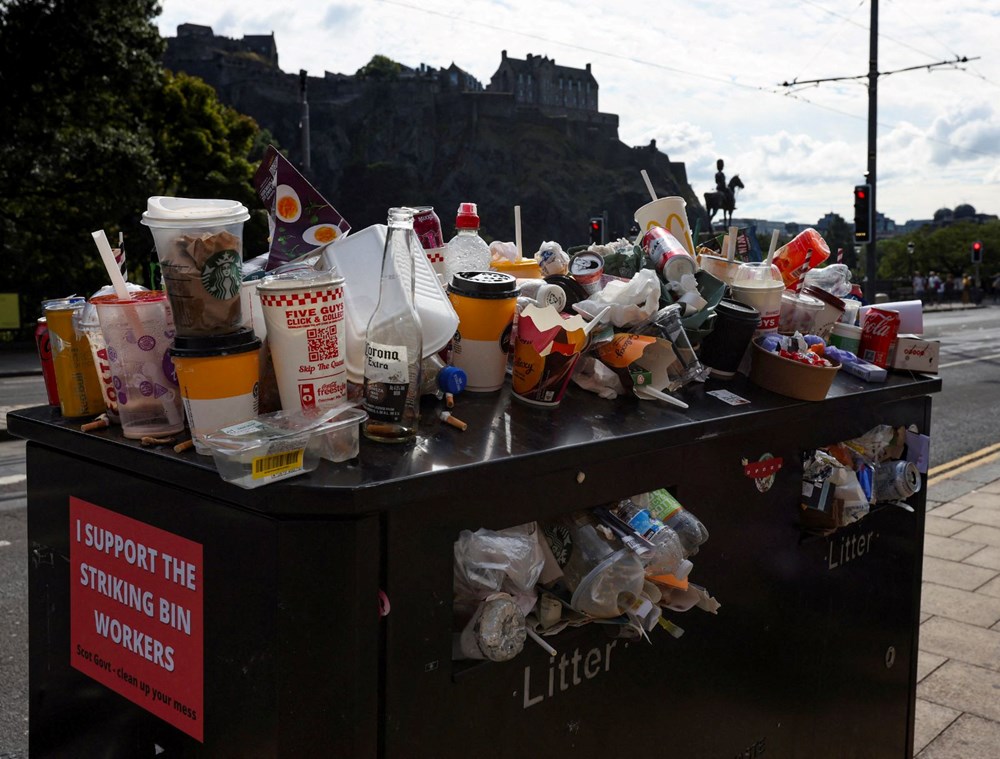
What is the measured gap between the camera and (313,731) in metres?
1.31

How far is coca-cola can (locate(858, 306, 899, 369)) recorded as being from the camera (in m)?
2.55

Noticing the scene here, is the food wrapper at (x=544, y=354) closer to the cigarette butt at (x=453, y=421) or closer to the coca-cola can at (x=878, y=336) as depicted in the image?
the cigarette butt at (x=453, y=421)

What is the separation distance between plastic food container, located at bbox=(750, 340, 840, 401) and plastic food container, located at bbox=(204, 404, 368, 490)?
3.71ft

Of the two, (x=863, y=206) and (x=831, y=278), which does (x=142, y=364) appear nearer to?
(x=831, y=278)

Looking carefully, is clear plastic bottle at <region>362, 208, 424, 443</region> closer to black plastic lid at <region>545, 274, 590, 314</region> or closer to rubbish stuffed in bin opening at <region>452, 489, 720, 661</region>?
rubbish stuffed in bin opening at <region>452, 489, 720, 661</region>

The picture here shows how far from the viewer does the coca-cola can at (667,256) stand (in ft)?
7.29

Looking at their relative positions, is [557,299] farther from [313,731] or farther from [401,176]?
[401,176]

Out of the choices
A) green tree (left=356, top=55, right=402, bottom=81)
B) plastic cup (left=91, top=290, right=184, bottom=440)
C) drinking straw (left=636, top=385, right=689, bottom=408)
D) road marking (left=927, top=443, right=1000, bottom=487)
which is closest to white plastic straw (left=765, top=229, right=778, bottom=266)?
drinking straw (left=636, top=385, right=689, bottom=408)

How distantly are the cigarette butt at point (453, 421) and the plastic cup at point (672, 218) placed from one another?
111cm

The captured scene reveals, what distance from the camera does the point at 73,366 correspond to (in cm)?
170

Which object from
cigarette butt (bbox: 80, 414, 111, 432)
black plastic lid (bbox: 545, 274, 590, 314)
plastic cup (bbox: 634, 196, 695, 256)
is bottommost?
cigarette butt (bbox: 80, 414, 111, 432)

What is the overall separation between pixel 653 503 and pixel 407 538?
0.60m

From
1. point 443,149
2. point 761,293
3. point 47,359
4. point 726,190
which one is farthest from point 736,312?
point 443,149

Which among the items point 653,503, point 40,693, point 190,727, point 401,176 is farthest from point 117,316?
point 401,176
